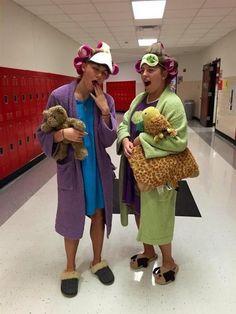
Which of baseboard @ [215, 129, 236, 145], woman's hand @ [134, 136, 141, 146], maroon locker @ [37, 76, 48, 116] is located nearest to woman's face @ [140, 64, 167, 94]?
woman's hand @ [134, 136, 141, 146]

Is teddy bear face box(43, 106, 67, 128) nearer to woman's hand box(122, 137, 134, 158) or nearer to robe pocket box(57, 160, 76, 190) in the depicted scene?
robe pocket box(57, 160, 76, 190)

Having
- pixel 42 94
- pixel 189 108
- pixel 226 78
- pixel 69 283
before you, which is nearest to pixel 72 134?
pixel 69 283

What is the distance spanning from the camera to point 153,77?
1.56 meters

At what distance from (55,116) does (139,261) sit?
121 centimetres

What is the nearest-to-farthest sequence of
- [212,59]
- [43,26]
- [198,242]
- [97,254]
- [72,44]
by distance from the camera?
[97,254]
[198,242]
[43,26]
[72,44]
[212,59]

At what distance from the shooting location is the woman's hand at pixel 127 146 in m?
1.58

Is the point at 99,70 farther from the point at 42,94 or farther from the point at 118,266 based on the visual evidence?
the point at 42,94

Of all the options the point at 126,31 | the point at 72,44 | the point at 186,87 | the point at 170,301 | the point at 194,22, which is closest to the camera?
the point at 170,301

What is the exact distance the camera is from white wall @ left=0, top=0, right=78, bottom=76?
12.0ft

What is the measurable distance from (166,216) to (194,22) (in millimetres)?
4986

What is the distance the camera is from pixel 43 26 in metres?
4.98

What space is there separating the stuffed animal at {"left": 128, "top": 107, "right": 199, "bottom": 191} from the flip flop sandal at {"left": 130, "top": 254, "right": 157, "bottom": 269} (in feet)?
2.29

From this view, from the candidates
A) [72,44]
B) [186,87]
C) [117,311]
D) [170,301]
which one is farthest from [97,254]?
[186,87]

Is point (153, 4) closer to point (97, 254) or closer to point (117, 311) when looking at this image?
point (97, 254)
